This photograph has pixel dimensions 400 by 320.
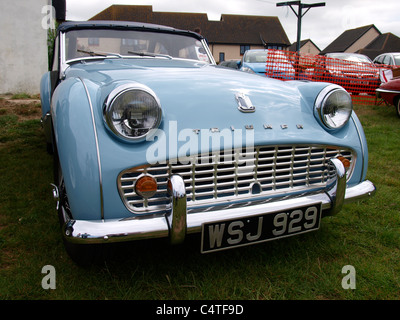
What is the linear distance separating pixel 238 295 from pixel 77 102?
1.17 metres

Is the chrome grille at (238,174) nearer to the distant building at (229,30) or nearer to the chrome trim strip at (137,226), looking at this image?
the chrome trim strip at (137,226)

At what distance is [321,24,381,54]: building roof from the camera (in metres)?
37.4

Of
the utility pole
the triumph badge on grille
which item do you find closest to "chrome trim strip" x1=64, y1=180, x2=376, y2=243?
the triumph badge on grille

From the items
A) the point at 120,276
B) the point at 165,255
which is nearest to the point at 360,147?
the point at 165,255

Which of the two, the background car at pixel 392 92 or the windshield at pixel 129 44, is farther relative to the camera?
the background car at pixel 392 92

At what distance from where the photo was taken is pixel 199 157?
1.53 metres

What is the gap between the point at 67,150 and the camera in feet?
4.81

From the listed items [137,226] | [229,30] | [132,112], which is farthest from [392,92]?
[229,30]

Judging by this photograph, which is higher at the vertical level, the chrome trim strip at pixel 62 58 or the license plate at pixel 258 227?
the chrome trim strip at pixel 62 58

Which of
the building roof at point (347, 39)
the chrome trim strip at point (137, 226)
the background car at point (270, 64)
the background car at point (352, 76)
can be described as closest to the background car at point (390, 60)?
the background car at point (352, 76)

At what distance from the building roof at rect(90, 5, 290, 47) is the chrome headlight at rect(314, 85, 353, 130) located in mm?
37448

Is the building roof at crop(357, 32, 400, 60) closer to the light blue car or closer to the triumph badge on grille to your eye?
the light blue car

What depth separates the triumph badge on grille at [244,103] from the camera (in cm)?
171

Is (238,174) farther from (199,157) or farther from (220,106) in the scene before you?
(220,106)
